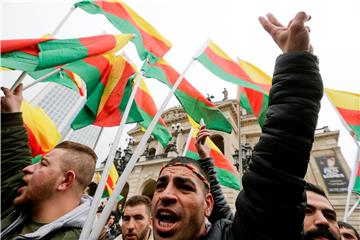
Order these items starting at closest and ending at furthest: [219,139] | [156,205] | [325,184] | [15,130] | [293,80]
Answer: [293,80] → [156,205] → [15,130] → [325,184] → [219,139]

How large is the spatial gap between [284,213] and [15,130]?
231 cm

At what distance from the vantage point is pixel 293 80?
108cm

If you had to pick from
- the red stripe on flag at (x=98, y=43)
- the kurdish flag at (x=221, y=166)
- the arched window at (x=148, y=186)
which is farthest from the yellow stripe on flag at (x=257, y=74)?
the arched window at (x=148, y=186)

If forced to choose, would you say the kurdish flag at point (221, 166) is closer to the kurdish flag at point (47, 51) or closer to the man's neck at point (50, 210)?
the kurdish flag at point (47, 51)

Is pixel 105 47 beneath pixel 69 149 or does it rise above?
above

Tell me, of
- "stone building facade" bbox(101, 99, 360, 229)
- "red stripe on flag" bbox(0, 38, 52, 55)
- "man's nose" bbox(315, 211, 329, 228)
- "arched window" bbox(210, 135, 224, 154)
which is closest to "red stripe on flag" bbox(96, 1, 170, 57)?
"red stripe on flag" bbox(0, 38, 52, 55)

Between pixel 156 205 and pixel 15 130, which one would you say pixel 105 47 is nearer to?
pixel 15 130

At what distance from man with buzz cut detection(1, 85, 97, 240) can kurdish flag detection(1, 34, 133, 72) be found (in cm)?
85

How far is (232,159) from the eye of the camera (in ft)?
61.4

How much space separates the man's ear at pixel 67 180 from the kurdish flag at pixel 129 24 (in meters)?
2.88

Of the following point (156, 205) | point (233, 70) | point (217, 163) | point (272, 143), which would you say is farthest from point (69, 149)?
point (217, 163)

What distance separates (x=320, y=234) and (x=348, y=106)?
4.01m

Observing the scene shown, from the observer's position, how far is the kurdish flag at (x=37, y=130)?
388cm

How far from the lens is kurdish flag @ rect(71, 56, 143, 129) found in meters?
4.46
